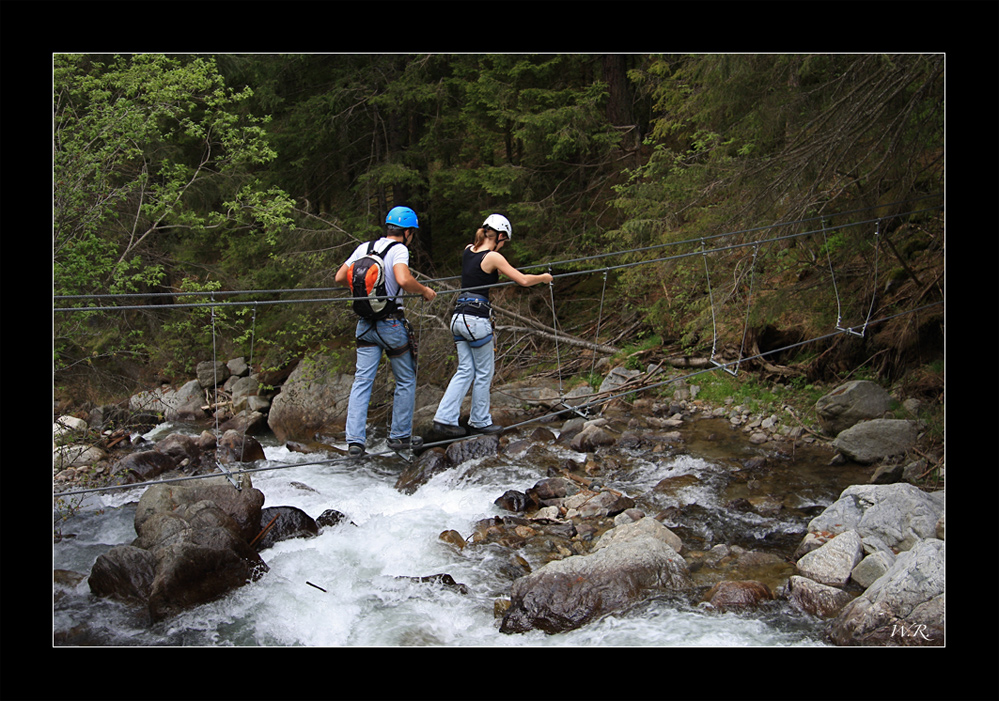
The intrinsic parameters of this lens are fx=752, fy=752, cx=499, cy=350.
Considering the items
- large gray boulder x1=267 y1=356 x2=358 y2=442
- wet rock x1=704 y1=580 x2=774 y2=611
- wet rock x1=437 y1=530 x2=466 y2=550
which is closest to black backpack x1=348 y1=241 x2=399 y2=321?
wet rock x1=437 y1=530 x2=466 y2=550

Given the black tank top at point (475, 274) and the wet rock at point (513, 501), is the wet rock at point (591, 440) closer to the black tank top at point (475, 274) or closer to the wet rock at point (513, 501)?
the wet rock at point (513, 501)

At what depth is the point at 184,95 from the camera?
7.72 meters

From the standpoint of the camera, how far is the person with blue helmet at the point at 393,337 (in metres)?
4.23

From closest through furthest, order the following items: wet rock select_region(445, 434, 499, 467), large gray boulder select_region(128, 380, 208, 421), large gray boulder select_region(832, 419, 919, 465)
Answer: large gray boulder select_region(832, 419, 919, 465), wet rock select_region(445, 434, 499, 467), large gray boulder select_region(128, 380, 208, 421)

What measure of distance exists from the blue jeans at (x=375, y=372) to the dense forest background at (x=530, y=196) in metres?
0.38

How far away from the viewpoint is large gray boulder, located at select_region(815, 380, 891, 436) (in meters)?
7.61

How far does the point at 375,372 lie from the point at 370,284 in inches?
23.3

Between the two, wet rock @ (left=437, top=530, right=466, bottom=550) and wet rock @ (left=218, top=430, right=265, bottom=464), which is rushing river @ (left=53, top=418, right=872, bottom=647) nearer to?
wet rock @ (left=437, top=530, right=466, bottom=550)

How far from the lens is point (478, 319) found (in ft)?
14.7

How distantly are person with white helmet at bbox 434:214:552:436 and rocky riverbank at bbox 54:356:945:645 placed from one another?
0.52 meters

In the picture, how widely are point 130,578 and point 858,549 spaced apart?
17.0ft

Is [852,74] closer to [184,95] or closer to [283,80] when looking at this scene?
[184,95]

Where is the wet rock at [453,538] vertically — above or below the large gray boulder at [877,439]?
below

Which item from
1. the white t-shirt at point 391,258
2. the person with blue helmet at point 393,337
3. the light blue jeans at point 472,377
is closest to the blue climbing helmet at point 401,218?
the person with blue helmet at point 393,337
